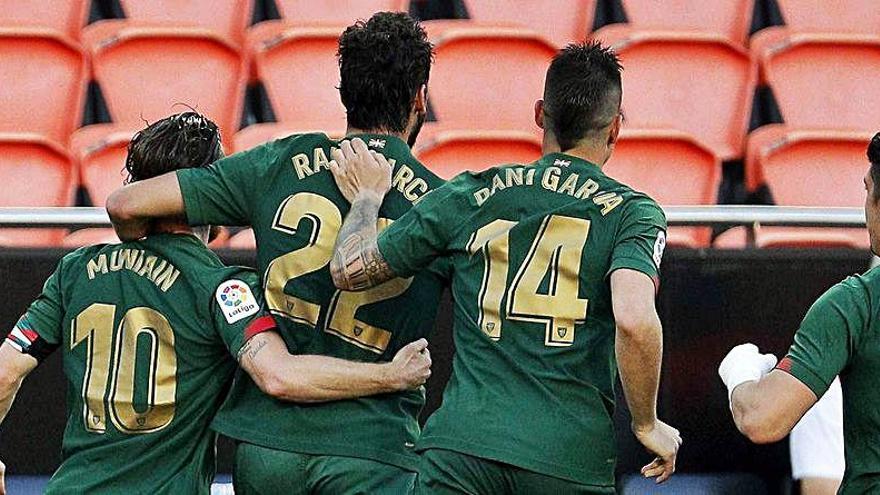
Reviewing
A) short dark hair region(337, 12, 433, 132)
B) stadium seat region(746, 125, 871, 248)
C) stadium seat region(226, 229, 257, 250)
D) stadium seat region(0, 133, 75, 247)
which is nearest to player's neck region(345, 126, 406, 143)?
short dark hair region(337, 12, 433, 132)

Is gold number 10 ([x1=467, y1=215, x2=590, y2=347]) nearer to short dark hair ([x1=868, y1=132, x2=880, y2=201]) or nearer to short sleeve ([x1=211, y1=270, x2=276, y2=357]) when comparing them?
short sleeve ([x1=211, y1=270, x2=276, y2=357])

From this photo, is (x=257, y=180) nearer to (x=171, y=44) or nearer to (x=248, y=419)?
(x=248, y=419)

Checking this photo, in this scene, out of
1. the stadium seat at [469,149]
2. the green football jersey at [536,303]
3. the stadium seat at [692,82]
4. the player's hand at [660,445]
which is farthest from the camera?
the stadium seat at [692,82]

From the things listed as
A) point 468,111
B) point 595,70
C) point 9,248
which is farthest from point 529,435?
point 468,111

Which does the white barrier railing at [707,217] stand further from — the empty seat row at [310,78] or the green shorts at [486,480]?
the empty seat row at [310,78]

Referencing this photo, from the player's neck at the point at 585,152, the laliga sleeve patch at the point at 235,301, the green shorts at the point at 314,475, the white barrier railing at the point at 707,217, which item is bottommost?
the green shorts at the point at 314,475

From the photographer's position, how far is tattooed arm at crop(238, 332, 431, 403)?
3855 millimetres

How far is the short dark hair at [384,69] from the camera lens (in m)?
4.03

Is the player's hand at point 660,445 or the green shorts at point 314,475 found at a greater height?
the player's hand at point 660,445

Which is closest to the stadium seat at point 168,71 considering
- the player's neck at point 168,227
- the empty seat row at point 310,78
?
the empty seat row at point 310,78

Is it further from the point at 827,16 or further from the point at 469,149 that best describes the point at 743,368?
the point at 827,16

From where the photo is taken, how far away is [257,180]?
4043 millimetres

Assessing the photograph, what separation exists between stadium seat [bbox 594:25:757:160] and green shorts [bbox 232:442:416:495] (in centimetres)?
357

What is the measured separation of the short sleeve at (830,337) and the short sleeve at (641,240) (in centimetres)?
38
